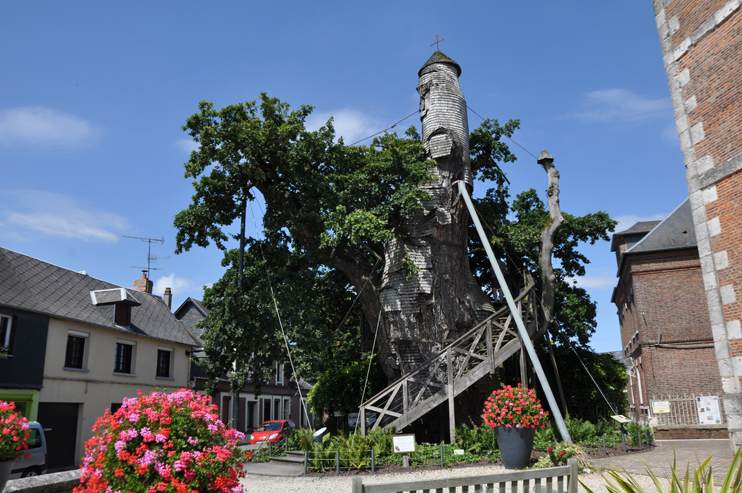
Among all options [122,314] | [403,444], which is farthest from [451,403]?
[122,314]

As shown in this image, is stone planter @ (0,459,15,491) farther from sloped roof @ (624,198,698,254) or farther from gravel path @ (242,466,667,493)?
sloped roof @ (624,198,698,254)

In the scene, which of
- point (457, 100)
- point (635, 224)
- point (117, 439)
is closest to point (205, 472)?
point (117, 439)

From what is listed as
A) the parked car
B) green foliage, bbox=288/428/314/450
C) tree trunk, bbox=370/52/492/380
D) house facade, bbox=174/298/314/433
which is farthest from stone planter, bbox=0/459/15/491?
house facade, bbox=174/298/314/433

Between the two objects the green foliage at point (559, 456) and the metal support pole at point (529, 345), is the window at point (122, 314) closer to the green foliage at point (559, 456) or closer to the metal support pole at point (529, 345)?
the metal support pole at point (529, 345)

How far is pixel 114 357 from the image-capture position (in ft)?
72.5

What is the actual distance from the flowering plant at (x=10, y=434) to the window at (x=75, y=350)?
13967 millimetres

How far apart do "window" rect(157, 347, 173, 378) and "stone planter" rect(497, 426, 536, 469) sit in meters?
18.9

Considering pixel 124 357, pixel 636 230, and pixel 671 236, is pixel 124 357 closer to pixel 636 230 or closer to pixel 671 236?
pixel 671 236

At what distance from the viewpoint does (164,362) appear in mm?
25609

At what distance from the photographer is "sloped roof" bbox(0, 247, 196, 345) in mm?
18797

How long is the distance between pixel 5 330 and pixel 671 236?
93.0ft

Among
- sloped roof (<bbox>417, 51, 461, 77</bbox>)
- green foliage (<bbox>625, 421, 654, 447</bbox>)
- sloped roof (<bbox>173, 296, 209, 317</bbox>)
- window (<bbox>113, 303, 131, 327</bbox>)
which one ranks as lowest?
A: green foliage (<bbox>625, 421, 654, 447</bbox>)

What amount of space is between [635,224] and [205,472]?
3005cm

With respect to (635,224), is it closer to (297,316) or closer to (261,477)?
(297,316)
